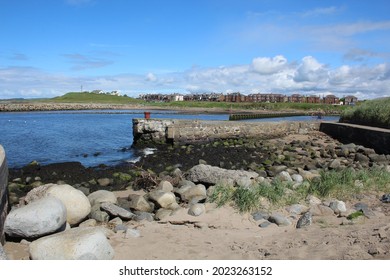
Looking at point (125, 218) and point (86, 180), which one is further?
point (86, 180)

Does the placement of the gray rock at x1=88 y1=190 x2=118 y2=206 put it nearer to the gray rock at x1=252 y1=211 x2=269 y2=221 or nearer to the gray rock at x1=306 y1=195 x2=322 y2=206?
the gray rock at x1=252 y1=211 x2=269 y2=221

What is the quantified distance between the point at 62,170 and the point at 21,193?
298 centimetres

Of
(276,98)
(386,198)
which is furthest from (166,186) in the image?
(276,98)

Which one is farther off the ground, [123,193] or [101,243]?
[101,243]

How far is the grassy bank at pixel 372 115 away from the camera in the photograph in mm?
18703

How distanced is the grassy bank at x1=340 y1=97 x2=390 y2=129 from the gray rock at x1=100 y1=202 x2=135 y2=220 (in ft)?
50.3

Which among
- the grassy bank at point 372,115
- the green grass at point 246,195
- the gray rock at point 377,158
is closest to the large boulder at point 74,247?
the green grass at point 246,195

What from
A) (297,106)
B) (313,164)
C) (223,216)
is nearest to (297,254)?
(223,216)

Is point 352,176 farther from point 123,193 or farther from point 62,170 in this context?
point 62,170

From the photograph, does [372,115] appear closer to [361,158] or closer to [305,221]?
[361,158]

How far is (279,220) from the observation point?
645 centimetres

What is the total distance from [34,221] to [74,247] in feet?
4.07

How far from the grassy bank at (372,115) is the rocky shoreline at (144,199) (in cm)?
406

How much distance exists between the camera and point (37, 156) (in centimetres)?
1742
